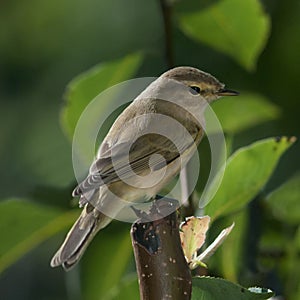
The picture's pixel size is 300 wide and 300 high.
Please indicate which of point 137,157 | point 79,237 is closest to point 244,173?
point 137,157

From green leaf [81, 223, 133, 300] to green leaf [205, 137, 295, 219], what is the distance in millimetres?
569

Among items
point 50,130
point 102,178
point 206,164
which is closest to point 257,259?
point 206,164

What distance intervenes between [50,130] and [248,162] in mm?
1790

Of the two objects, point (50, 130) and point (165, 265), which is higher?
point (165, 265)

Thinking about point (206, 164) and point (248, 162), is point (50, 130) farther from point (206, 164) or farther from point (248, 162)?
point (248, 162)

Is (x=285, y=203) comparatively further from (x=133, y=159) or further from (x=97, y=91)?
(x=97, y=91)

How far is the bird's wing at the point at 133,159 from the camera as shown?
212 centimetres

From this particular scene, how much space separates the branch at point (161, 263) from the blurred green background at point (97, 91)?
688mm

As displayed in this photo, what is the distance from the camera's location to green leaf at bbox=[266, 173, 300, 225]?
92.9 inches

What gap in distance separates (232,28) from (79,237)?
735 mm

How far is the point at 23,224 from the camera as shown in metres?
2.29

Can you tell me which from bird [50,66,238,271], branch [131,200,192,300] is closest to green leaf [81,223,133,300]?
bird [50,66,238,271]

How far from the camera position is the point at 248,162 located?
2.05m

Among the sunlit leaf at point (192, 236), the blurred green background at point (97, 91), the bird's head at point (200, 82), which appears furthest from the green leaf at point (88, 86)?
the sunlit leaf at point (192, 236)
